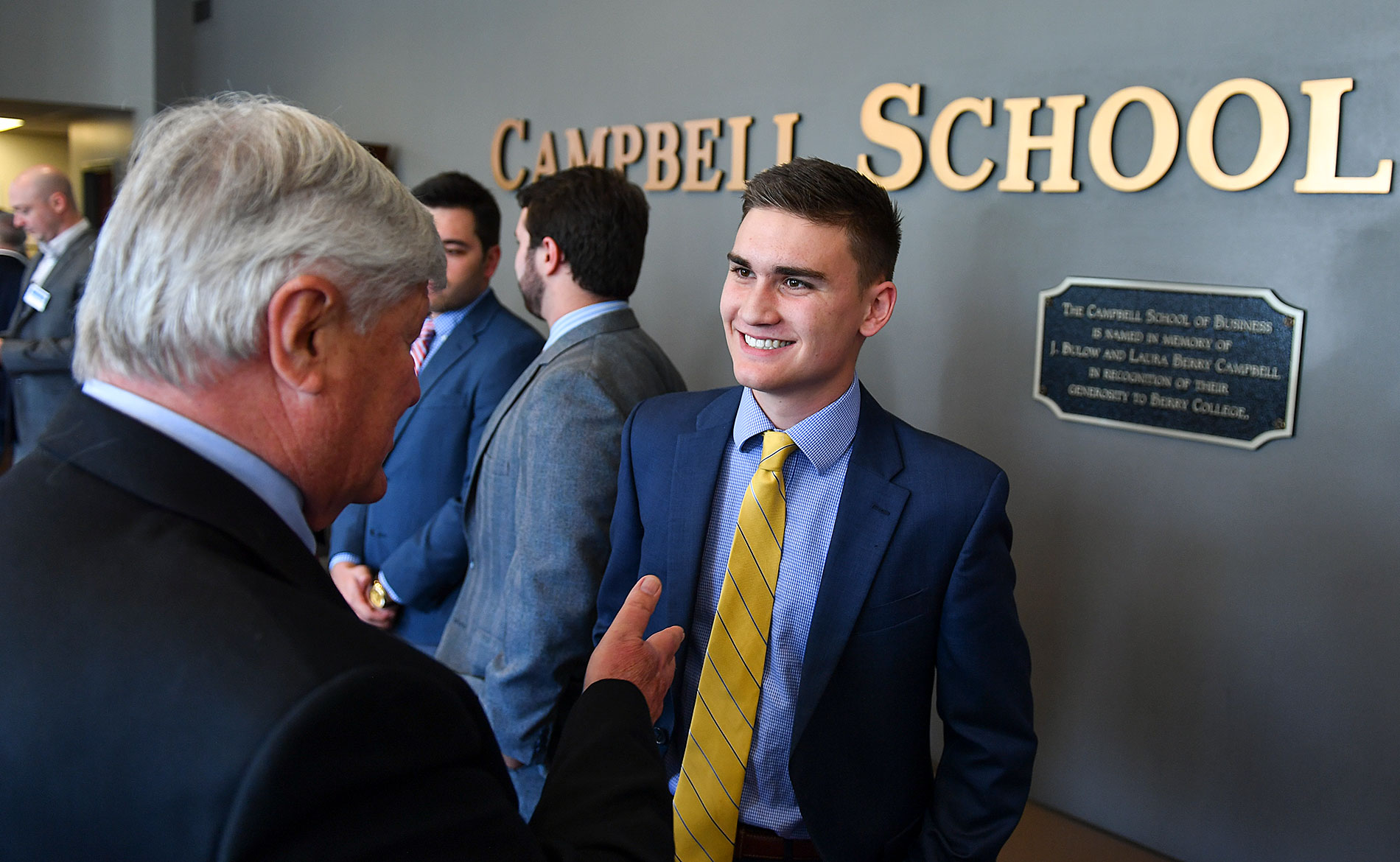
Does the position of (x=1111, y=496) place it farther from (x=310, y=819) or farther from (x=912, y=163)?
(x=310, y=819)

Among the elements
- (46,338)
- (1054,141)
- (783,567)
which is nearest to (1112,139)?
(1054,141)

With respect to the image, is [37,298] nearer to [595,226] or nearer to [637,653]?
[595,226]

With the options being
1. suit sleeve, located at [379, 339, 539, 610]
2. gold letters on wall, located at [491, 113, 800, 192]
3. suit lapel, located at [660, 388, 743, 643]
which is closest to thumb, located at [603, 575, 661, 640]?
suit lapel, located at [660, 388, 743, 643]

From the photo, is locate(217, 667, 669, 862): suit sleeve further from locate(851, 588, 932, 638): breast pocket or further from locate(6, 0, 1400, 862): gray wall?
locate(6, 0, 1400, 862): gray wall

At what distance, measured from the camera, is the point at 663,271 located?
385 cm

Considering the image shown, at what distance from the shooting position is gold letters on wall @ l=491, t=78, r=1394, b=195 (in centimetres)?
225

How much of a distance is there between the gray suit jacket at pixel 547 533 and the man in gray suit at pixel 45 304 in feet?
10.1

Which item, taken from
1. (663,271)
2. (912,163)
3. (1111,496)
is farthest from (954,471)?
(663,271)

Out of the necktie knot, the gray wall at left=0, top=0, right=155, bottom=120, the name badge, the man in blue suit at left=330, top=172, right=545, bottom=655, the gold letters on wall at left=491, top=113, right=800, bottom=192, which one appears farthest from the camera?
the gray wall at left=0, top=0, right=155, bottom=120

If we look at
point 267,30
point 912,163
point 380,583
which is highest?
point 267,30

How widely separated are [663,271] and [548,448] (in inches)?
81.1

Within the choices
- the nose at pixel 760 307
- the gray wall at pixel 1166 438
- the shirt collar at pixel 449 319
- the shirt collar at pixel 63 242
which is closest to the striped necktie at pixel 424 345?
the shirt collar at pixel 449 319

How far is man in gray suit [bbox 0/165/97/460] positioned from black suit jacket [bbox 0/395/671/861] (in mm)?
4001

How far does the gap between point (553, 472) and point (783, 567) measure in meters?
0.57
